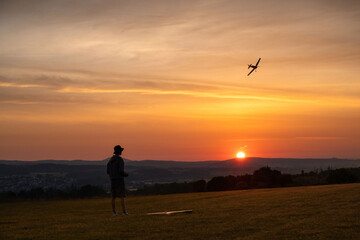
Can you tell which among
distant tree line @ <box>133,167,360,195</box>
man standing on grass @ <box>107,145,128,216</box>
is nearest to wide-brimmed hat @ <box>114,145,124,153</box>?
man standing on grass @ <box>107,145,128,216</box>

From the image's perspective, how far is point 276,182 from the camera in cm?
6022

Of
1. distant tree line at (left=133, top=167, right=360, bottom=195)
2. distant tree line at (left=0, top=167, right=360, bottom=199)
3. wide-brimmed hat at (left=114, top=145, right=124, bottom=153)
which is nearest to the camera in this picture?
wide-brimmed hat at (left=114, top=145, right=124, bottom=153)

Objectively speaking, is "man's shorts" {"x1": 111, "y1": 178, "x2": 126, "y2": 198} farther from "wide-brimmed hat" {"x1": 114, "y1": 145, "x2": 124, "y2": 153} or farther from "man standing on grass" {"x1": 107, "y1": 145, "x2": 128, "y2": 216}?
"wide-brimmed hat" {"x1": 114, "y1": 145, "x2": 124, "y2": 153}

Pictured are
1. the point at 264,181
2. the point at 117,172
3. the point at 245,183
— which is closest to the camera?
the point at 117,172

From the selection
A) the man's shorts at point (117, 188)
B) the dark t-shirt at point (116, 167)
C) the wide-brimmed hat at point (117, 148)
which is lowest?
the man's shorts at point (117, 188)

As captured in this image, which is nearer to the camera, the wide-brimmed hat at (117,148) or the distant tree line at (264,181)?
the wide-brimmed hat at (117,148)

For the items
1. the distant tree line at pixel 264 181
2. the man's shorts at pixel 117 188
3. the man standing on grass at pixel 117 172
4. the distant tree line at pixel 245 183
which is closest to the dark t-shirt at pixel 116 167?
the man standing on grass at pixel 117 172

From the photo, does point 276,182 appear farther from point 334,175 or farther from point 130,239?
point 130,239

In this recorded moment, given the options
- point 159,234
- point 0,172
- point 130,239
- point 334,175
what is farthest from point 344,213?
point 0,172

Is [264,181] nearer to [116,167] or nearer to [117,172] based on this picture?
[117,172]

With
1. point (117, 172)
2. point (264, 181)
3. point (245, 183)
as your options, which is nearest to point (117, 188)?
point (117, 172)

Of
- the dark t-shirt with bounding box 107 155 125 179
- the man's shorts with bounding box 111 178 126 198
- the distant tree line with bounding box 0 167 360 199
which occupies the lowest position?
the distant tree line with bounding box 0 167 360 199

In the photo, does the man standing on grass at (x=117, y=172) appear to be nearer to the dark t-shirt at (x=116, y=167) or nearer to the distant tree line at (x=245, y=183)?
the dark t-shirt at (x=116, y=167)

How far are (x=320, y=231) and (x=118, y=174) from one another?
10.5 m
